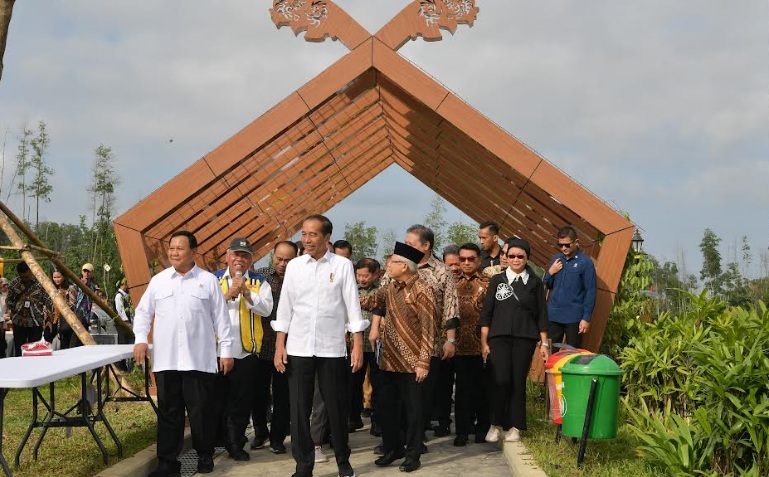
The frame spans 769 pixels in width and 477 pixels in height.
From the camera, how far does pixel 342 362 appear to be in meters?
6.43

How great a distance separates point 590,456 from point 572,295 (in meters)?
2.72

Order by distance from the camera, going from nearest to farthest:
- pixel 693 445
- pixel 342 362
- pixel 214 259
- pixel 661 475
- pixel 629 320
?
pixel 693 445 → pixel 661 475 → pixel 342 362 → pixel 629 320 → pixel 214 259

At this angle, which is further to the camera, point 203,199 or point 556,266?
point 203,199

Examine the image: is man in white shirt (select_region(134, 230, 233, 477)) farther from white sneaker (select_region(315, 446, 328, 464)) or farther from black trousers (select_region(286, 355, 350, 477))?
white sneaker (select_region(315, 446, 328, 464))

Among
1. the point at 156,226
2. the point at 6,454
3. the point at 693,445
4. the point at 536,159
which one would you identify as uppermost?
the point at 536,159

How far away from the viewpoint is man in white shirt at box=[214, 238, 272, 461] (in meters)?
7.14

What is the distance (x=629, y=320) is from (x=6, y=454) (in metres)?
6.55

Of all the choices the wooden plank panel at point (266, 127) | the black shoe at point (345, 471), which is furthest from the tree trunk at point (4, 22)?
the black shoe at point (345, 471)

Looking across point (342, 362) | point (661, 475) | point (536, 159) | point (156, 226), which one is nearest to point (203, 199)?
point (156, 226)

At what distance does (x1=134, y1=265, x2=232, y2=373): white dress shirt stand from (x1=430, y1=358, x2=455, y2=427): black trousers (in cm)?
262

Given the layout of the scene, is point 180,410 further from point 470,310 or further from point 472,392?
point 470,310

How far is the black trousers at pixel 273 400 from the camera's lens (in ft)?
24.8

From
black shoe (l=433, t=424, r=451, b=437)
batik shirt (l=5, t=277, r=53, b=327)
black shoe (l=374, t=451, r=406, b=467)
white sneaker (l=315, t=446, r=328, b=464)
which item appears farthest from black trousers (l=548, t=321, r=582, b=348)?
batik shirt (l=5, t=277, r=53, b=327)

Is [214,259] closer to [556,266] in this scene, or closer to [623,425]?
[556,266]
